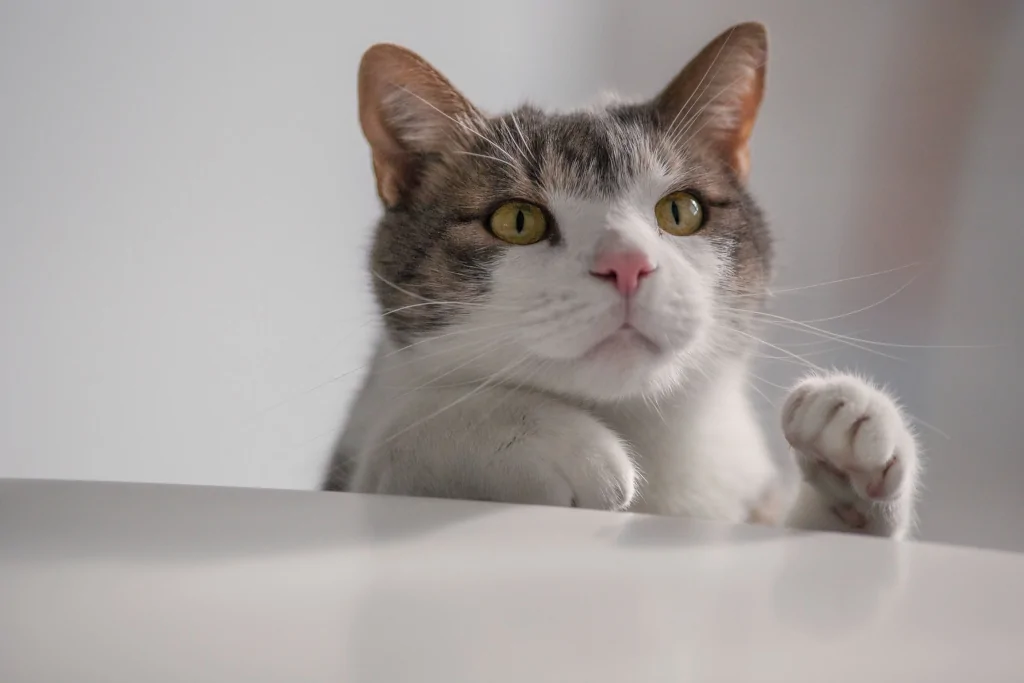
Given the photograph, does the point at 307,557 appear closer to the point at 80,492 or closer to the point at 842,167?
the point at 80,492

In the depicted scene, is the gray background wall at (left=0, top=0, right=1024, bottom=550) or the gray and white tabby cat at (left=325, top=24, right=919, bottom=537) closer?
the gray and white tabby cat at (left=325, top=24, right=919, bottom=537)

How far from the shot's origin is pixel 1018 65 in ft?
5.88

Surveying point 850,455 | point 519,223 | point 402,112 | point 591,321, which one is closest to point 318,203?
point 402,112

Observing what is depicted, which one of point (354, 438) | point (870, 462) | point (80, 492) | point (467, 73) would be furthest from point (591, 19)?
point (80, 492)

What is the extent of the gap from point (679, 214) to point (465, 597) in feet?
2.19

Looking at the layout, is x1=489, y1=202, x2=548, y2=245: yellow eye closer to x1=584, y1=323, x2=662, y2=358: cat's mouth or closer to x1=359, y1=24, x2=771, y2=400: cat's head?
x1=359, y1=24, x2=771, y2=400: cat's head

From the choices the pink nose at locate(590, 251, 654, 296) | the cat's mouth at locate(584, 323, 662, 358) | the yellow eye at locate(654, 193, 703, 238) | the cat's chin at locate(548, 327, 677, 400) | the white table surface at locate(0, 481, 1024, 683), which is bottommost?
the white table surface at locate(0, 481, 1024, 683)

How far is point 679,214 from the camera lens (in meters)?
1.04

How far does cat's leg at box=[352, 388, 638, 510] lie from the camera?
770 millimetres

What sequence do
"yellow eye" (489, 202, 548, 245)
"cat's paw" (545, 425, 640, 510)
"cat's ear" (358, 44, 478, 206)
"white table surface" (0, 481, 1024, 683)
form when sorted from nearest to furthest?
1. "white table surface" (0, 481, 1024, 683)
2. "cat's paw" (545, 425, 640, 510)
3. "yellow eye" (489, 202, 548, 245)
4. "cat's ear" (358, 44, 478, 206)

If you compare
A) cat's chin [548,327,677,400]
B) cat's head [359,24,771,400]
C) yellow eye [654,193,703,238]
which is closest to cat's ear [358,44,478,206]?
cat's head [359,24,771,400]

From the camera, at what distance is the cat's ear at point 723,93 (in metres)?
1.15

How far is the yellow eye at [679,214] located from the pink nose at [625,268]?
0.20 m

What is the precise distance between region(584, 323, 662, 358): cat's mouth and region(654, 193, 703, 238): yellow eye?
0.21 metres
